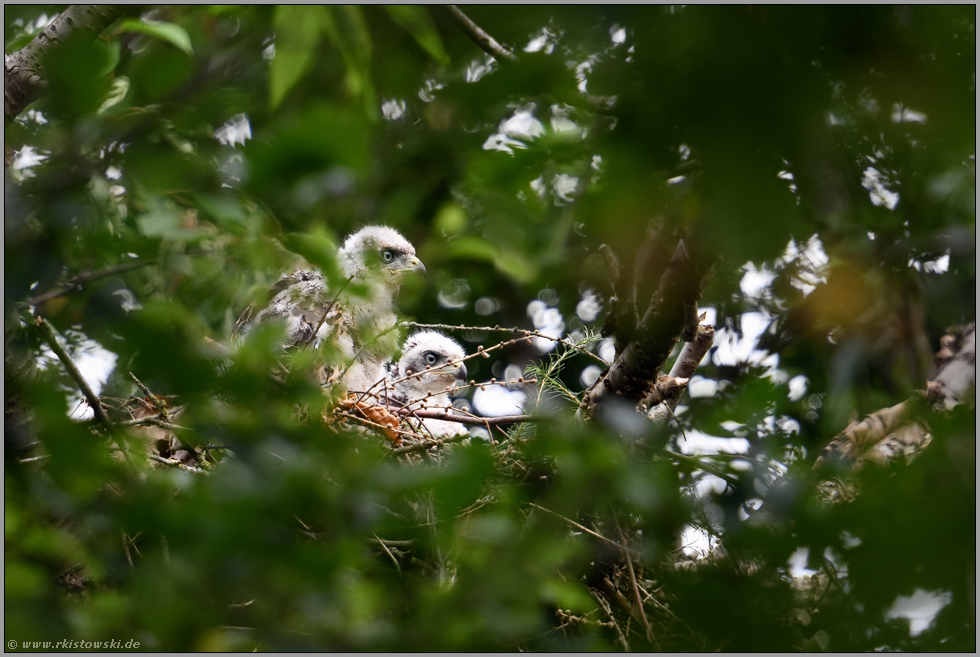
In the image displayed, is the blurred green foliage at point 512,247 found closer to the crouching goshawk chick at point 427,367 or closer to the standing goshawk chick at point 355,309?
the standing goshawk chick at point 355,309

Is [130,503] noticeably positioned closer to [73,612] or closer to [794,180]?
[73,612]

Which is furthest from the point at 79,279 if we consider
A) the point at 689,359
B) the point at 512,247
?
the point at 689,359

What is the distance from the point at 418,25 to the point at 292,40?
0.73 feet

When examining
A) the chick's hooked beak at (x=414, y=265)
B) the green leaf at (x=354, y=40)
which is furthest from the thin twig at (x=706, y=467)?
the chick's hooked beak at (x=414, y=265)

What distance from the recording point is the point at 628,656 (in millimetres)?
1429

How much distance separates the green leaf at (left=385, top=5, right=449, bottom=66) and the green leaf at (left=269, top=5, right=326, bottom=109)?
155 millimetres

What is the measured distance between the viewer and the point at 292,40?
3.61 feet

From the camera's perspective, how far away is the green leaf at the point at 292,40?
1.07 metres

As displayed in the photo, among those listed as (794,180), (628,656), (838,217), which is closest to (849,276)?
(838,217)

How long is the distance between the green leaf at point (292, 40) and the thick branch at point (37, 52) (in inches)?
58.4

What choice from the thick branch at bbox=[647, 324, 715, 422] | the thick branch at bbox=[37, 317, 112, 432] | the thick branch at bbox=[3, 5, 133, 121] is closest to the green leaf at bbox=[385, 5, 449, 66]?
the thick branch at bbox=[37, 317, 112, 432]

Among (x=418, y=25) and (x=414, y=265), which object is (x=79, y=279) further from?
(x=414, y=265)

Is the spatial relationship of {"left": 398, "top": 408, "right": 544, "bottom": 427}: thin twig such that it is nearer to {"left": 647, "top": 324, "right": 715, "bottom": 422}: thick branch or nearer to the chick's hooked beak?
{"left": 647, "top": 324, "right": 715, "bottom": 422}: thick branch

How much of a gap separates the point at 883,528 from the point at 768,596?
0.19m
